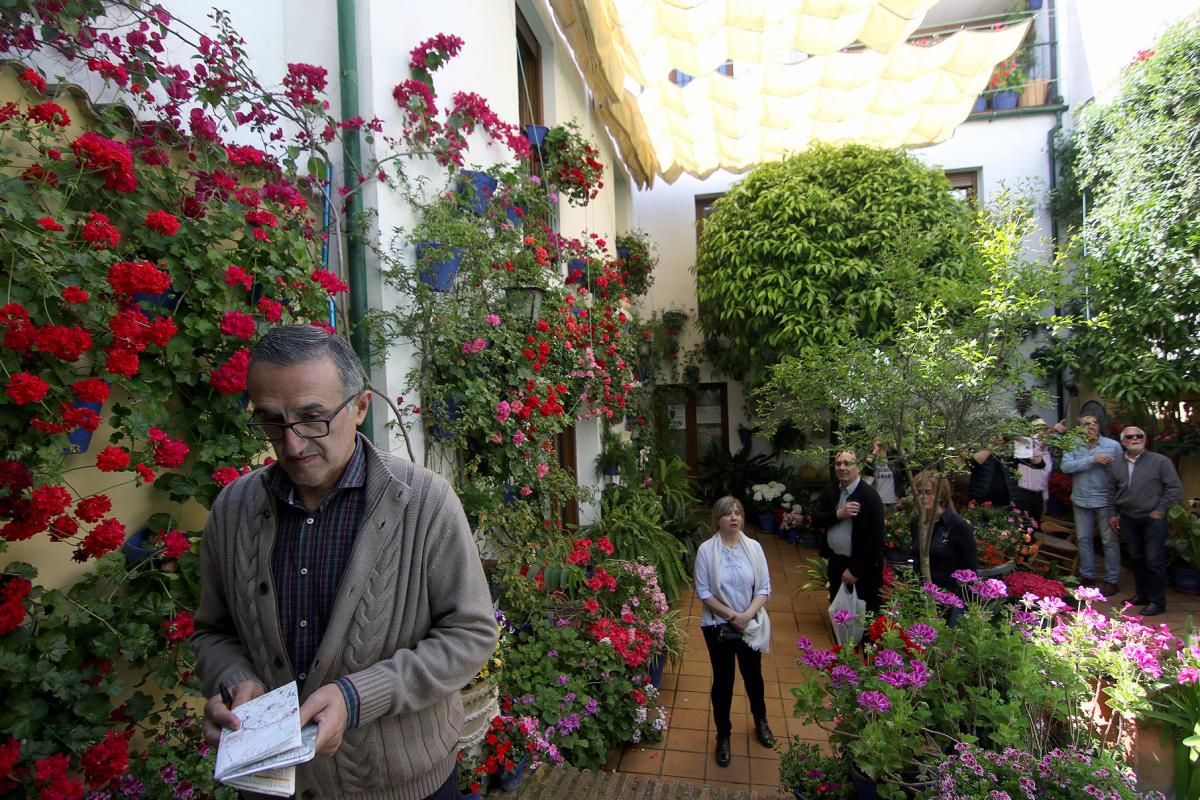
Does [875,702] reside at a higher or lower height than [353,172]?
lower

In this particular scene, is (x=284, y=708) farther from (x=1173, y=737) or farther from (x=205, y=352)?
(x=1173, y=737)

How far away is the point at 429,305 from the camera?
3.21 metres

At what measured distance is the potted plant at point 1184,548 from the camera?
20.0ft

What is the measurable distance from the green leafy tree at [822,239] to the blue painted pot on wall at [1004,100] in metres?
2.82

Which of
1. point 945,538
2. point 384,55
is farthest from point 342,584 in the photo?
point 945,538

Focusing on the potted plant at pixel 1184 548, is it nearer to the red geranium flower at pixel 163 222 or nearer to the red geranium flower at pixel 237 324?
the red geranium flower at pixel 237 324

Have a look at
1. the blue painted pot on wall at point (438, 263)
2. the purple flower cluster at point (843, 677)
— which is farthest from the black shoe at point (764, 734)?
the blue painted pot on wall at point (438, 263)

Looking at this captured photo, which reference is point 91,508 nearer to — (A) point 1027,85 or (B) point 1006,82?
(A) point 1027,85

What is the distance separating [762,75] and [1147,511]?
6.03 metres

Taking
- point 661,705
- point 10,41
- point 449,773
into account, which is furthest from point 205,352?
point 661,705

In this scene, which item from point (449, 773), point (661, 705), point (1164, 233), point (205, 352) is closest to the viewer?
point (449, 773)

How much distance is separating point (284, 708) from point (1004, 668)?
2709mm

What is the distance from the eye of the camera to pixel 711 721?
410 cm

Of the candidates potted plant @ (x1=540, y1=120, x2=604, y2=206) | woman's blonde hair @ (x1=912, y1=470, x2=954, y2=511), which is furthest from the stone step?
potted plant @ (x1=540, y1=120, x2=604, y2=206)
